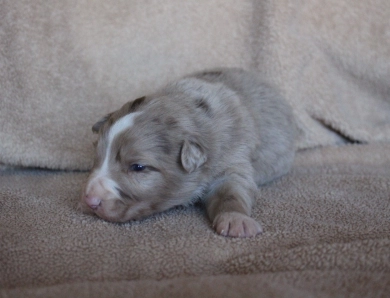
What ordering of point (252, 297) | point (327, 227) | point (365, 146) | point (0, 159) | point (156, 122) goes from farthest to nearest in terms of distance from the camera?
point (365, 146) < point (0, 159) < point (156, 122) < point (327, 227) < point (252, 297)

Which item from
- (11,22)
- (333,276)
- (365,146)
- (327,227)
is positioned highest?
(11,22)

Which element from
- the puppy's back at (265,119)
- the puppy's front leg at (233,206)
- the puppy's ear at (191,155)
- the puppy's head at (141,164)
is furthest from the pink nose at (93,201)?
the puppy's back at (265,119)

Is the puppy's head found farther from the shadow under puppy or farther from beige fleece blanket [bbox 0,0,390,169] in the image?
beige fleece blanket [bbox 0,0,390,169]

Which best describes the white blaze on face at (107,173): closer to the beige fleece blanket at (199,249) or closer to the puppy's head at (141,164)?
the puppy's head at (141,164)

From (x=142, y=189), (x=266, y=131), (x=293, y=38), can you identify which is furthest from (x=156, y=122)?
(x=293, y=38)

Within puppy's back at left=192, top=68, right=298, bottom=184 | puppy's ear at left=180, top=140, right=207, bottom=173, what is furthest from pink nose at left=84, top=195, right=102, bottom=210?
puppy's back at left=192, top=68, right=298, bottom=184

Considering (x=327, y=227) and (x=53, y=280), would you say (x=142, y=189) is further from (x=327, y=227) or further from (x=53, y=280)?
(x=327, y=227)
